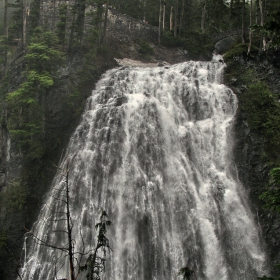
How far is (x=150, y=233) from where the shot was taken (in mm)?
15688

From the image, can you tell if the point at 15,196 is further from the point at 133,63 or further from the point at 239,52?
the point at 239,52

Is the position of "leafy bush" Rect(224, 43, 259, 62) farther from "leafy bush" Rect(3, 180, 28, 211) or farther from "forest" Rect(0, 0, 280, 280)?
"leafy bush" Rect(3, 180, 28, 211)

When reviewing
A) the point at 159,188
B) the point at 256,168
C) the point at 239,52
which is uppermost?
the point at 239,52

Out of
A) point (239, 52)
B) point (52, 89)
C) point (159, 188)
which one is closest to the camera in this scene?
point (159, 188)

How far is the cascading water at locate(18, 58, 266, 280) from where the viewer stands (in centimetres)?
1496

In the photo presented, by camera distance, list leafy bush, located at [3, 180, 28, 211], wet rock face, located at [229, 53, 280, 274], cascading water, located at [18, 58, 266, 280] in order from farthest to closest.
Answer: leafy bush, located at [3, 180, 28, 211] → wet rock face, located at [229, 53, 280, 274] → cascading water, located at [18, 58, 266, 280]

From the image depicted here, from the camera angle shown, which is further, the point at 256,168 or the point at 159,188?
the point at 256,168

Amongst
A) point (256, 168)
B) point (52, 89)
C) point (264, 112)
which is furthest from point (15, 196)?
point (264, 112)

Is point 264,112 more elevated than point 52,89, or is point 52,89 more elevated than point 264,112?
point 52,89

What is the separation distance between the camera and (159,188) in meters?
17.4

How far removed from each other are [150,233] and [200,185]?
4.34 meters

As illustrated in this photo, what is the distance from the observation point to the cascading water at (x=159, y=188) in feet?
49.1

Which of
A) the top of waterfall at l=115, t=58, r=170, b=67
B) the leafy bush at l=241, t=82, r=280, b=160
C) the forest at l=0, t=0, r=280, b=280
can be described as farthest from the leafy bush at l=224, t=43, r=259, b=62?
the top of waterfall at l=115, t=58, r=170, b=67

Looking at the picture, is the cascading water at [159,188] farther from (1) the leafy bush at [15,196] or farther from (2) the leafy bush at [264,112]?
(1) the leafy bush at [15,196]
